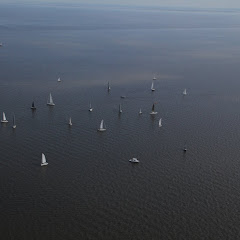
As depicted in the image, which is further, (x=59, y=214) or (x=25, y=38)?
(x=25, y=38)

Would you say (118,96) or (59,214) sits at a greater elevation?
(118,96)

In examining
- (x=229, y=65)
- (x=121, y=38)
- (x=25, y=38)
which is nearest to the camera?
(x=229, y=65)

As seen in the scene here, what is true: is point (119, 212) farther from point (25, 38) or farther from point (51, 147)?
point (25, 38)

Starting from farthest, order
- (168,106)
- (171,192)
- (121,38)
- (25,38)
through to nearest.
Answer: (121,38) → (25,38) → (168,106) → (171,192)

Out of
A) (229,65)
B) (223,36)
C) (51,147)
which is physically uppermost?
(223,36)

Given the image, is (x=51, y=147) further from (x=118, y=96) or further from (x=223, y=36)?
(x=223, y=36)

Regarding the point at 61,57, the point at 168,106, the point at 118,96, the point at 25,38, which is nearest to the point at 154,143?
the point at 168,106
